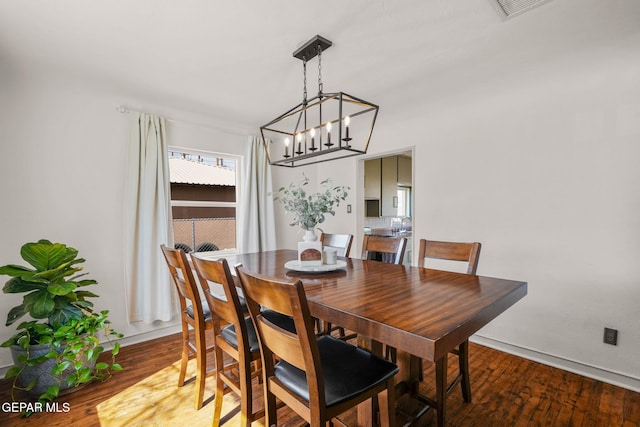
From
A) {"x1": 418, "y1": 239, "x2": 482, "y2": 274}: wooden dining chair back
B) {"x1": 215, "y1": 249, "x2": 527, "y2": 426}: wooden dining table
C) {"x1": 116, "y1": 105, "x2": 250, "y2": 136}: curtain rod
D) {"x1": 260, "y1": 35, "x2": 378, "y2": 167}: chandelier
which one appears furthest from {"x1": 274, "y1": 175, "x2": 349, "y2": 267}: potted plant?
{"x1": 116, "y1": 105, "x2": 250, "y2": 136}: curtain rod

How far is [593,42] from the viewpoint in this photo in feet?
6.17

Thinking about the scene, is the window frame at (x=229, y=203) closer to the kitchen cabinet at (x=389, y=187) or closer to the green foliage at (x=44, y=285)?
the green foliage at (x=44, y=285)

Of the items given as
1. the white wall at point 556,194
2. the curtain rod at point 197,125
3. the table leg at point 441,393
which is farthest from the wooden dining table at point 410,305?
the curtain rod at point 197,125

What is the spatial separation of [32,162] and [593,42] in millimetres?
4173

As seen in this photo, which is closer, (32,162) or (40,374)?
(40,374)

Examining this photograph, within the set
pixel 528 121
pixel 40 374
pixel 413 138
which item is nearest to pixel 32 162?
pixel 40 374

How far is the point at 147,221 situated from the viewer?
113 inches

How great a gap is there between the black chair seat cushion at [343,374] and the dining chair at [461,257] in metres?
0.76

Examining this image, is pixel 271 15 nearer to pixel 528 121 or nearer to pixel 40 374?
pixel 528 121

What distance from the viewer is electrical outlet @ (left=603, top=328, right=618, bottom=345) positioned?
2141mm

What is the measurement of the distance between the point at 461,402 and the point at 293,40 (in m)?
2.60

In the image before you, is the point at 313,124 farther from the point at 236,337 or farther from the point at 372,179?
the point at 236,337

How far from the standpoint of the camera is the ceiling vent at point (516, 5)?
153 cm

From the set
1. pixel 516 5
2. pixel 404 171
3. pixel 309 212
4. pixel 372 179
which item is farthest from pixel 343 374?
pixel 404 171
